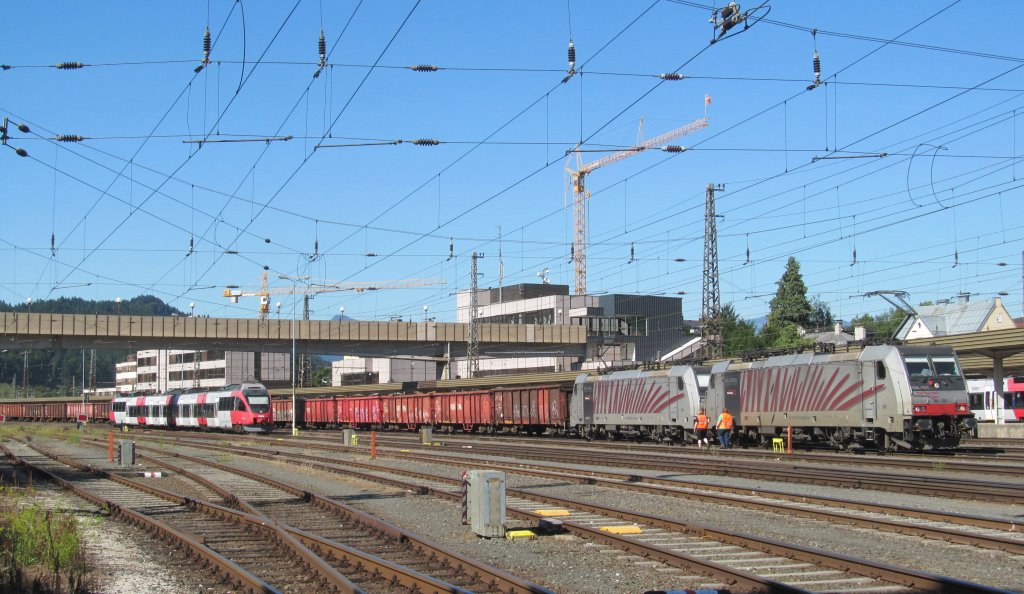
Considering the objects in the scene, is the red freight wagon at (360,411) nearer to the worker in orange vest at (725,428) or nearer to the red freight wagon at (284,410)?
the red freight wagon at (284,410)

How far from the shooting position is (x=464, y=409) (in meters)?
59.2

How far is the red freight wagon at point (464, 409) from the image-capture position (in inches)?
2218

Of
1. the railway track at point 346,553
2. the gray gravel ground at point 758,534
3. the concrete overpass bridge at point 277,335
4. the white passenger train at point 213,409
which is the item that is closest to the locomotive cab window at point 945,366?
the gray gravel ground at point 758,534

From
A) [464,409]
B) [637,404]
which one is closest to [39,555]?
[637,404]

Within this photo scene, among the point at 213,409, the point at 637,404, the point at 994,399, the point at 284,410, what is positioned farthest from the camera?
the point at 284,410

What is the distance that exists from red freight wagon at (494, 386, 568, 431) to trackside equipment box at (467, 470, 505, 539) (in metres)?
34.5

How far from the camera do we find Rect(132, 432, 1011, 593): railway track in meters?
10.2

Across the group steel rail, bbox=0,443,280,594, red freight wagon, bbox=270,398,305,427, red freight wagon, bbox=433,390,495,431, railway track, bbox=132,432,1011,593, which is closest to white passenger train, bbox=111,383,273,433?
red freight wagon, bbox=270,398,305,427

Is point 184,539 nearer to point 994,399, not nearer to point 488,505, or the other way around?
point 488,505

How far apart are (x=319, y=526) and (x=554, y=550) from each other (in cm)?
470

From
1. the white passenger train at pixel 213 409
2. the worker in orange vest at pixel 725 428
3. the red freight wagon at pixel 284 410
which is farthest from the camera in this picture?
the red freight wagon at pixel 284 410

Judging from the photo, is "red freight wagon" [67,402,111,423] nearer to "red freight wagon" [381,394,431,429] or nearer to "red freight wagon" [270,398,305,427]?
"red freight wagon" [270,398,305,427]

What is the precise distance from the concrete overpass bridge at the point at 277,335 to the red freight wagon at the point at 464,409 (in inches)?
430

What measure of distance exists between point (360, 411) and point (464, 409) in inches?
540
